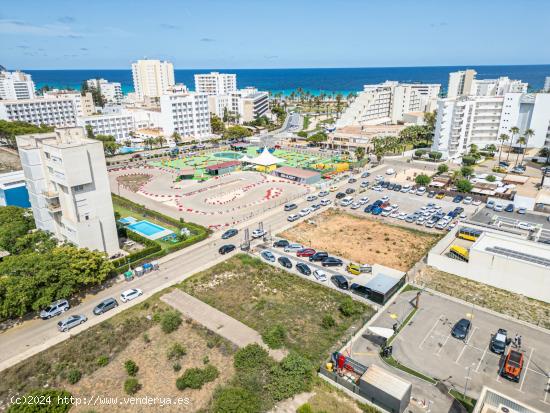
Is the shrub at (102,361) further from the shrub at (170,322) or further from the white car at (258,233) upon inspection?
the white car at (258,233)

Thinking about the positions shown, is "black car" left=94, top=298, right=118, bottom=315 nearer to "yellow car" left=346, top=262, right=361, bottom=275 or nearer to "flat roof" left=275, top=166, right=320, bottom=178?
"yellow car" left=346, top=262, right=361, bottom=275

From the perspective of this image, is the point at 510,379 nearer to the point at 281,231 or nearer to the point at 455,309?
the point at 455,309

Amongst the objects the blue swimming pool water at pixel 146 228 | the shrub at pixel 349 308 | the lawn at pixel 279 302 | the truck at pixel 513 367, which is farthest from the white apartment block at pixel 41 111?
the truck at pixel 513 367

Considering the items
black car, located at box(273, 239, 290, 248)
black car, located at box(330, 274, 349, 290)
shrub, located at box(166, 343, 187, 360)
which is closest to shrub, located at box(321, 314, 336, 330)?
black car, located at box(330, 274, 349, 290)

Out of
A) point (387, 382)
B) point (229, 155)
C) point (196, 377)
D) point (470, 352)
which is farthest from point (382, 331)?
point (229, 155)

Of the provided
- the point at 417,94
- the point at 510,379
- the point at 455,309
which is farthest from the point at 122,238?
the point at 417,94

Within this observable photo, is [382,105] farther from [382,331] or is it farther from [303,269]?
[382,331]
